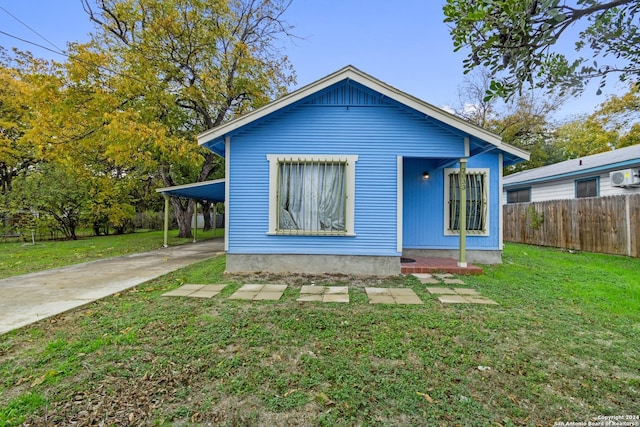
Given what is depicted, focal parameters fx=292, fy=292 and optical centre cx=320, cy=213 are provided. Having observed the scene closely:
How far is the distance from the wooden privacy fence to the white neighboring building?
129 cm

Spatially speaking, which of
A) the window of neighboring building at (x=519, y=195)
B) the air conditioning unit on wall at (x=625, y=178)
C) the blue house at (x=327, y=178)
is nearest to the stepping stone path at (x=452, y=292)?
the blue house at (x=327, y=178)

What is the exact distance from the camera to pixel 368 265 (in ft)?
20.4

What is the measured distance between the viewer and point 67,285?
5.20 m

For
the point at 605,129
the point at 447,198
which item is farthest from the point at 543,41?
the point at 605,129

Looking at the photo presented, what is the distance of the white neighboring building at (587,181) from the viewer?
30.3 ft

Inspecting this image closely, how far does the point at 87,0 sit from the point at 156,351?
14.9 meters

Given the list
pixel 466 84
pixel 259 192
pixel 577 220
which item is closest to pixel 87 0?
pixel 259 192

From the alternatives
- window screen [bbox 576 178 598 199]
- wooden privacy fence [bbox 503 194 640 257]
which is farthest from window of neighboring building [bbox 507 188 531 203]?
window screen [bbox 576 178 598 199]

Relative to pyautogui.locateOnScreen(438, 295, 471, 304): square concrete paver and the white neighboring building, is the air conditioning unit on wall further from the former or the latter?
pyautogui.locateOnScreen(438, 295, 471, 304): square concrete paver

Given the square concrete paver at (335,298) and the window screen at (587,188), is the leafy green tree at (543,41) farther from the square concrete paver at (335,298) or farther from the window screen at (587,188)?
the window screen at (587,188)

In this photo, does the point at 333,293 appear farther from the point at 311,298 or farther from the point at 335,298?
the point at 311,298

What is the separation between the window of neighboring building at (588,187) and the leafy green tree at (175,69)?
1334 cm

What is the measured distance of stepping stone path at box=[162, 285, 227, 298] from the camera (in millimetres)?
4652

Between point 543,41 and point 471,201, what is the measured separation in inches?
240
